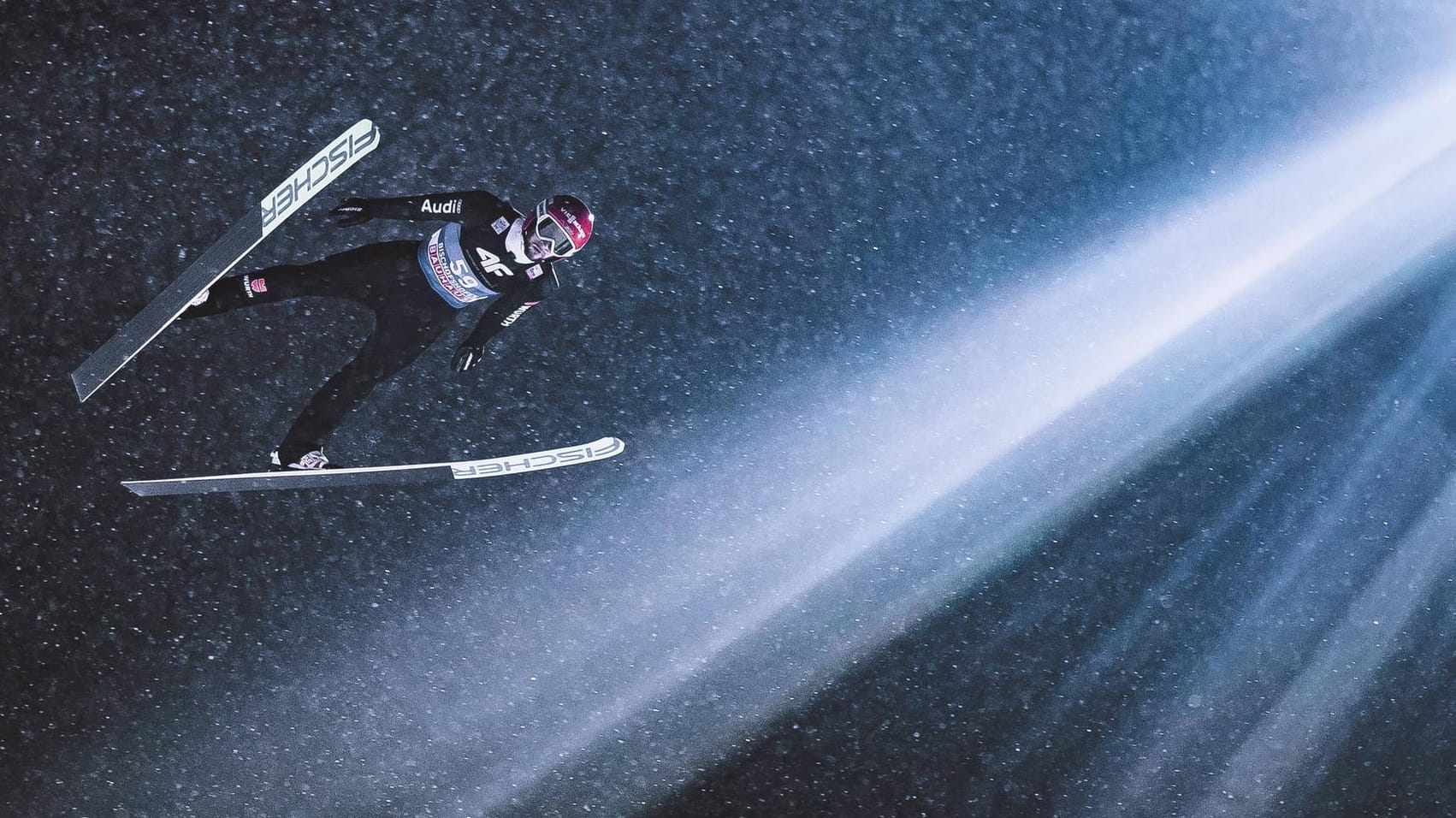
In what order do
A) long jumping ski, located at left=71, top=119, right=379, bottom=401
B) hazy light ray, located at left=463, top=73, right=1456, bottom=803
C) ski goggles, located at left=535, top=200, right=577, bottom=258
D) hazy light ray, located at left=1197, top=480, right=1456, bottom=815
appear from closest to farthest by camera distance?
1. ski goggles, located at left=535, top=200, right=577, bottom=258
2. long jumping ski, located at left=71, top=119, right=379, bottom=401
3. hazy light ray, located at left=463, top=73, right=1456, bottom=803
4. hazy light ray, located at left=1197, top=480, right=1456, bottom=815

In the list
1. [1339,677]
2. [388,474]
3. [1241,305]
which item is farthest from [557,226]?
[1339,677]

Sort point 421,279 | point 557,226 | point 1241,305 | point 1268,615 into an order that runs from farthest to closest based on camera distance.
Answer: point 1268,615 → point 1241,305 → point 421,279 → point 557,226

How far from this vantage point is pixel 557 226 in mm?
2516

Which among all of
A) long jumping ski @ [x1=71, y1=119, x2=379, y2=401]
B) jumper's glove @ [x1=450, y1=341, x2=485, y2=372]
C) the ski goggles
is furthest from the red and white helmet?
long jumping ski @ [x1=71, y1=119, x2=379, y2=401]

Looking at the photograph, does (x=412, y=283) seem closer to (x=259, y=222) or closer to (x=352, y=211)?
(x=352, y=211)

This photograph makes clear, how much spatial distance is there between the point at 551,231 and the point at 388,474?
87cm

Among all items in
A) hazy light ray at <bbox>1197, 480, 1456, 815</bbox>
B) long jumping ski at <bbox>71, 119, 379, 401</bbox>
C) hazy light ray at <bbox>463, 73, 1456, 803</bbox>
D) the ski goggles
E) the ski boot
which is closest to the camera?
the ski goggles

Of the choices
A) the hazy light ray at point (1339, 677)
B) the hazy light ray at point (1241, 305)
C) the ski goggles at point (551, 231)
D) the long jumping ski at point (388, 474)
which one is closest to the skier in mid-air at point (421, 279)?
the ski goggles at point (551, 231)

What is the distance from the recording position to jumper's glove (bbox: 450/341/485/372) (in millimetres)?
2684

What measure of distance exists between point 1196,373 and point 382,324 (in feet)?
7.56

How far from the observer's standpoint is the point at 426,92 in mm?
2902

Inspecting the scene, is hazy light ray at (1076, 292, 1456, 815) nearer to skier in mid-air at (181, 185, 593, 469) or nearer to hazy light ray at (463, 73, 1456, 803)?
hazy light ray at (463, 73, 1456, 803)

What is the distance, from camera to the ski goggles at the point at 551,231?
251 cm

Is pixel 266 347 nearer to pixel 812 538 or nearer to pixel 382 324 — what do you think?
pixel 382 324
